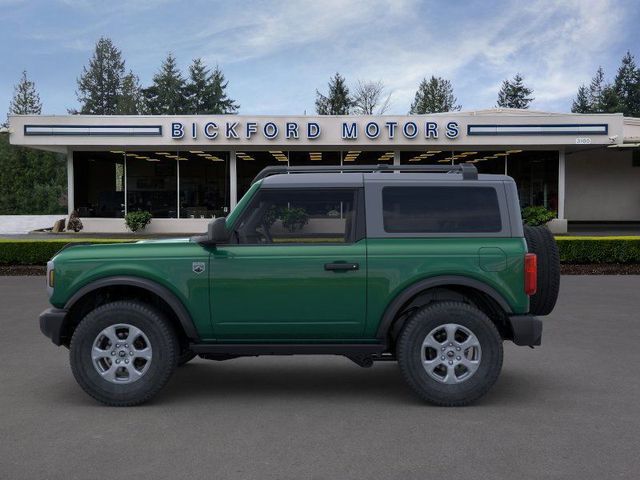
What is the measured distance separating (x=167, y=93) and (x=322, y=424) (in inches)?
3188

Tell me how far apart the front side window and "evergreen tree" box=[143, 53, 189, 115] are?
78007 millimetres

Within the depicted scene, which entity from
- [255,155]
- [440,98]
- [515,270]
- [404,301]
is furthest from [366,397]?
[440,98]

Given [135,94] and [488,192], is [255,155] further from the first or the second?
[135,94]

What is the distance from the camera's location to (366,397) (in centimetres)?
611

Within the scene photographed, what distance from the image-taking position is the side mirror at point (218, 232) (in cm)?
570

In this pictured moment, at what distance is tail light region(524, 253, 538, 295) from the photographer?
18.8 feet

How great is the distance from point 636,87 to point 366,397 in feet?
297

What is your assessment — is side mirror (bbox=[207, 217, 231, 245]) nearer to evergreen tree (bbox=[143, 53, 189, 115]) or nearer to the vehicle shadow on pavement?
the vehicle shadow on pavement

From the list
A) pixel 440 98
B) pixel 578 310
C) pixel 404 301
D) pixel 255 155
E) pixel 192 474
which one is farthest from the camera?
pixel 440 98

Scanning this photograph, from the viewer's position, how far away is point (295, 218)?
6051mm

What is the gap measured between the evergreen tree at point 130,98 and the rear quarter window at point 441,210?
260 ft

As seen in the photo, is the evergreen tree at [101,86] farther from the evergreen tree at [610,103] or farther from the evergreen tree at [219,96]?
the evergreen tree at [610,103]

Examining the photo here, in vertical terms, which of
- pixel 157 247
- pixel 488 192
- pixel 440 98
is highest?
pixel 440 98

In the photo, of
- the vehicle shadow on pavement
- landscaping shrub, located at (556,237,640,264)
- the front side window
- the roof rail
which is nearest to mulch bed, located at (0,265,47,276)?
the vehicle shadow on pavement
